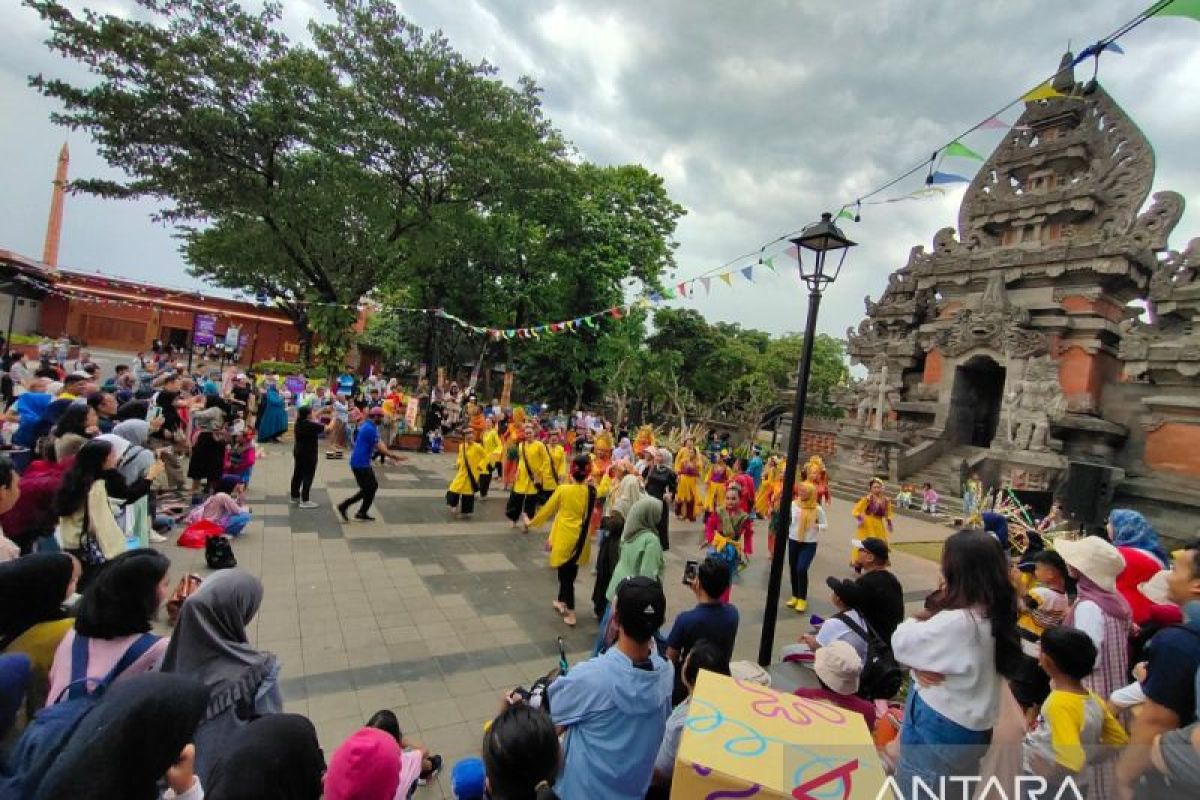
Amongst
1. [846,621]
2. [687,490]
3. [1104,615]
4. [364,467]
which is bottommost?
[687,490]

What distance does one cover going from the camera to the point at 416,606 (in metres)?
5.62

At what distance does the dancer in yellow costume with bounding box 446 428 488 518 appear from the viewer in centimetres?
877

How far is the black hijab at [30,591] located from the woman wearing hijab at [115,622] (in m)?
0.22

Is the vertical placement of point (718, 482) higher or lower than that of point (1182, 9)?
lower

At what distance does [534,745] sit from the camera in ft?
6.14

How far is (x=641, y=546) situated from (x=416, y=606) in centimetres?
261

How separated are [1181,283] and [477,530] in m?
21.6

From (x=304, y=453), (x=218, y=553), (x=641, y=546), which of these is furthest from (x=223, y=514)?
(x=641, y=546)

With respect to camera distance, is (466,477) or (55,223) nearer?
(466,477)

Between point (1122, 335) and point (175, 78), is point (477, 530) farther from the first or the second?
point (1122, 335)

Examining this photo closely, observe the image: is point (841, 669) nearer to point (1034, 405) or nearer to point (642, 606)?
point (642, 606)

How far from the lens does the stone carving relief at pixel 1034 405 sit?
664 inches

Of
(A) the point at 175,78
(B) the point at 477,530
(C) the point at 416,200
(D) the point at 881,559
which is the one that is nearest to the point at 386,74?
(C) the point at 416,200

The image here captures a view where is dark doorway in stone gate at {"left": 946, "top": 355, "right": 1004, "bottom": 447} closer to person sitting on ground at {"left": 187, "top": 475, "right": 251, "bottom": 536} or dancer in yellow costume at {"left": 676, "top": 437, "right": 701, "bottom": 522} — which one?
dancer in yellow costume at {"left": 676, "top": 437, "right": 701, "bottom": 522}
